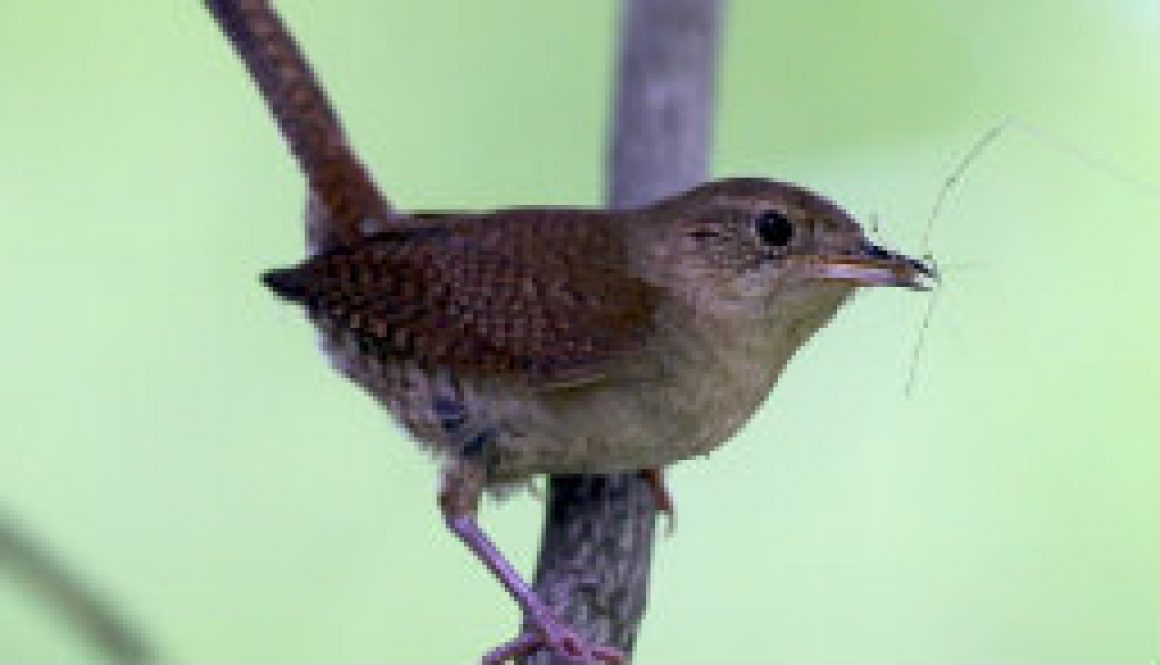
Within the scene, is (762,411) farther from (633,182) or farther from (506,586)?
(506,586)

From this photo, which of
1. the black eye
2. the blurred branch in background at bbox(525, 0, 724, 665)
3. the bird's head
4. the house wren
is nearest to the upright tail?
Result: the house wren

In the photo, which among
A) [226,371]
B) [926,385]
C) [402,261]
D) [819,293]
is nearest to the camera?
[819,293]

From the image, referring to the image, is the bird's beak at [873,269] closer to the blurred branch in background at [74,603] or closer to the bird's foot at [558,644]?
the bird's foot at [558,644]

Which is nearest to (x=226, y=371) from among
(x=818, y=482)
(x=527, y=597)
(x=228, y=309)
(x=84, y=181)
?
(x=228, y=309)

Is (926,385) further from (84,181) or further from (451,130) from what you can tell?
(84,181)

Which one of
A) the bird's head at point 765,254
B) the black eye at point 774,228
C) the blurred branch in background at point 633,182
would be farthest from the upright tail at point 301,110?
the black eye at point 774,228

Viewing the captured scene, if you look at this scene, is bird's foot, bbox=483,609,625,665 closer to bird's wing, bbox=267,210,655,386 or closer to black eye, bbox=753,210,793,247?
bird's wing, bbox=267,210,655,386
